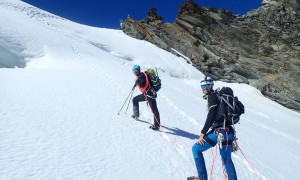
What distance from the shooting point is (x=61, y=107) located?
1240 cm

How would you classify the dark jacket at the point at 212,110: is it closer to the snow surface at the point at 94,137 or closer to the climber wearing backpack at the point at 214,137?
the climber wearing backpack at the point at 214,137

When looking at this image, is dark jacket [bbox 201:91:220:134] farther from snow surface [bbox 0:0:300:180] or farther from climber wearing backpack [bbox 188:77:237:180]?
snow surface [bbox 0:0:300:180]

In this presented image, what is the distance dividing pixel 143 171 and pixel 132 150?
1367 mm

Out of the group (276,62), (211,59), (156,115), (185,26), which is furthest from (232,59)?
(156,115)

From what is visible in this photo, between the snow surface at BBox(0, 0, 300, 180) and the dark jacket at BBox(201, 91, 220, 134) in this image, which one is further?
the dark jacket at BBox(201, 91, 220, 134)

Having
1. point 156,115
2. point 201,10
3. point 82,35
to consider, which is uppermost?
point 201,10

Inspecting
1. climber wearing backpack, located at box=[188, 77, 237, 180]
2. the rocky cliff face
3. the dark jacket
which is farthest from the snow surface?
the rocky cliff face

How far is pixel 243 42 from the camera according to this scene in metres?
46.3

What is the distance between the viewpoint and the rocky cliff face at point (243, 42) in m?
39.5

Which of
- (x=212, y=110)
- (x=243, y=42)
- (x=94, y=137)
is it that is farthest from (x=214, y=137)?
(x=243, y=42)

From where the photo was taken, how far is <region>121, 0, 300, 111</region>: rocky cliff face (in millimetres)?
39531

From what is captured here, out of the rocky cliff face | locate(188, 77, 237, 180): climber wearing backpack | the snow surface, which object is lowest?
the snow surface

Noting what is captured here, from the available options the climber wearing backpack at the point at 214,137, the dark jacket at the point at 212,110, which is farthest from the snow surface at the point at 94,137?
the dark jacket at the point at 212,110

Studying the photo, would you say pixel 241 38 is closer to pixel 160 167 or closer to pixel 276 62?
pixel 276 62
